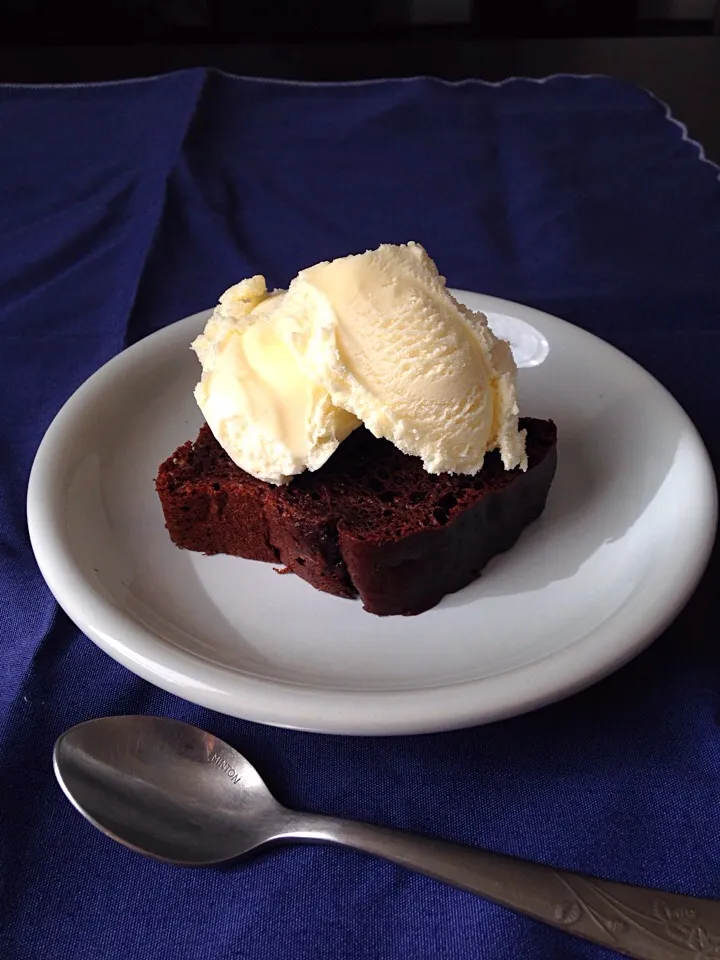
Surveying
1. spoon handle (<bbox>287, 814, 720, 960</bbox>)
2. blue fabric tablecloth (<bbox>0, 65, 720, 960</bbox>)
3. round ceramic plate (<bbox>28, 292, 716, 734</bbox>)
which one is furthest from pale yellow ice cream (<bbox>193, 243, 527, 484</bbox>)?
spoon handle (<bbox>287, 814, 720, 960</bbox>)

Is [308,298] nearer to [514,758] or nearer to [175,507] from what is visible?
[175,507]

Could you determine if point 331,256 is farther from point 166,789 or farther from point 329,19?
point 329,19

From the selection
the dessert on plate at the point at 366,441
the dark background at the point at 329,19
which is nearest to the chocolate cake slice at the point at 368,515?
the dessert on plate at the point at 366,441

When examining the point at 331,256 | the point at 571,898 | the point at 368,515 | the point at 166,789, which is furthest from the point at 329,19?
the point at 571,898

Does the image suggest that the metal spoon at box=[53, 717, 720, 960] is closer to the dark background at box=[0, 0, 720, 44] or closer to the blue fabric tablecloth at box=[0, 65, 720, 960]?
the blue fabric tablecloth at box=[0, 65, 720, 960]

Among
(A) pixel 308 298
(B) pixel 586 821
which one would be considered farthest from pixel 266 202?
(B) pixel 586 821

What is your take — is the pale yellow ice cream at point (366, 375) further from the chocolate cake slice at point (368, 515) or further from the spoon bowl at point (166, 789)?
the spoon bowl at point (166, 789)
